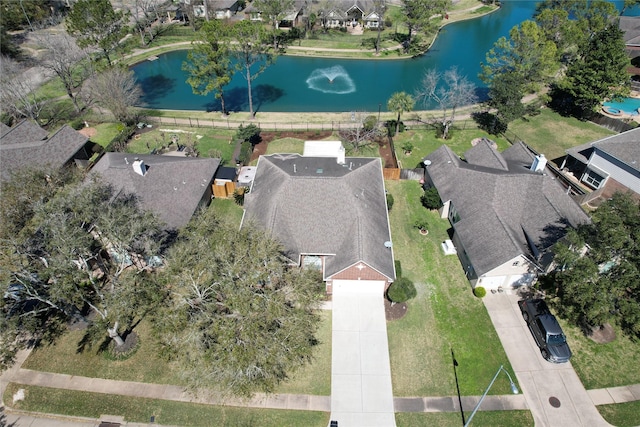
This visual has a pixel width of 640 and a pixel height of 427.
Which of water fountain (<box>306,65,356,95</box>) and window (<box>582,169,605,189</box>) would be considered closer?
window (<box>582,169,605,189</box>)

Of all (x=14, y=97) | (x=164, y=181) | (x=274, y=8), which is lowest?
(x=14, y=97)

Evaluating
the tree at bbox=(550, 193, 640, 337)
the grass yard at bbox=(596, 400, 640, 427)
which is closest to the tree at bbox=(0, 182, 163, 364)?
the tree at bbox=(550, 193, 640, 337)

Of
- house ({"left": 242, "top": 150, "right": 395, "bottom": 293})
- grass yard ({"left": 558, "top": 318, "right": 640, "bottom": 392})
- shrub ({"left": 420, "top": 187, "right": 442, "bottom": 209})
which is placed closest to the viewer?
grass yard ({"left": 558, "top": 318, "right": 640, "bottom": 392})

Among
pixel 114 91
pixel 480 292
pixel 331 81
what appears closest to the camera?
pixel 480 292

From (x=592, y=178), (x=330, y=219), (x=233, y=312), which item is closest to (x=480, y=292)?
(x=330, y=219)

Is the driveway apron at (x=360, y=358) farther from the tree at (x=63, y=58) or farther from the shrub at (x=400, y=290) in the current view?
the tree at (x=63, y=58)

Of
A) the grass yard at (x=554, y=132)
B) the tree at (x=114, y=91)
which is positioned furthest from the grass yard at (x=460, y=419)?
the tree at (x=114, y=91)

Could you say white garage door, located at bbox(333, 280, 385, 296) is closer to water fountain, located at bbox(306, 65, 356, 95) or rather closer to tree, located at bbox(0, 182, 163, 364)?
tree, located at bbox(0, 182, 163, 364)

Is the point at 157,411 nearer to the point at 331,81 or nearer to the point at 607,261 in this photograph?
the point at 607,261
